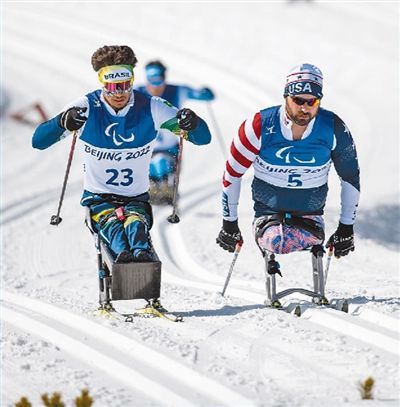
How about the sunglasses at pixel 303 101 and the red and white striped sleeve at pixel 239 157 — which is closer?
the sunglasses at pixel 303 101

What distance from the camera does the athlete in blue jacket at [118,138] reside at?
24.3 feet

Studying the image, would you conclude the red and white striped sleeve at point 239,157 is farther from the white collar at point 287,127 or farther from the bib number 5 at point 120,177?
the bib number 5 at point 120,177

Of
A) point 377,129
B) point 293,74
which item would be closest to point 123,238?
point 293,74

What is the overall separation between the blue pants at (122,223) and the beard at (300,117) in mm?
1456

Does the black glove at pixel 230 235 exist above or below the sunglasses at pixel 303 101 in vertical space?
below

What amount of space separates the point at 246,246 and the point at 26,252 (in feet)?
8.73

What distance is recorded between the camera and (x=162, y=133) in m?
13.0

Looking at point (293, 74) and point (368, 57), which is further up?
A: point (293, 74)

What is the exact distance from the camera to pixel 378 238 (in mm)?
12898

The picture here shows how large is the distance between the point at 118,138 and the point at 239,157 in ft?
3.31

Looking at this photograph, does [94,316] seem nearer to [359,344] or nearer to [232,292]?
[232,292]

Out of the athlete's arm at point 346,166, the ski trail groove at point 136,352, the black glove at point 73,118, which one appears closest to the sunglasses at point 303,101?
the athlete's arm at point 346,166

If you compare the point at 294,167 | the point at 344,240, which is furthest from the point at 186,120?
the point at 344,240

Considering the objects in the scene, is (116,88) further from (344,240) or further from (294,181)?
(344,240)
